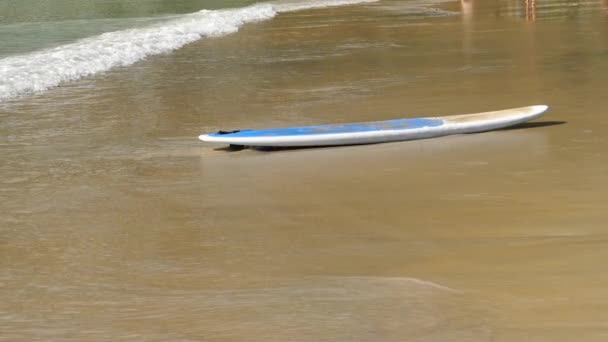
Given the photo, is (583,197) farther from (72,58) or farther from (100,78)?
(72,58)

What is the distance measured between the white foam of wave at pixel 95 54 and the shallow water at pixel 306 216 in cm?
108

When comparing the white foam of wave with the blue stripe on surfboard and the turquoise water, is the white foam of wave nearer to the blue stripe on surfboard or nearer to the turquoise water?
the turquoise water

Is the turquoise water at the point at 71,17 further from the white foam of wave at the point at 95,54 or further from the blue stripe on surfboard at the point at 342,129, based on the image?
the blue stripe on surfboard at the point at 342,129

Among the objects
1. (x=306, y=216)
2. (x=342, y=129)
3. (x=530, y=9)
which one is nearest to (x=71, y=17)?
(x=530, y=9)

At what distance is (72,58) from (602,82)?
8.48 m

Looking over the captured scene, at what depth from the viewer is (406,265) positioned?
513cm

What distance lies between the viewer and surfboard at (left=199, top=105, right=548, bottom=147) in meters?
8.05

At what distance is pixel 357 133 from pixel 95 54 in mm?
9526

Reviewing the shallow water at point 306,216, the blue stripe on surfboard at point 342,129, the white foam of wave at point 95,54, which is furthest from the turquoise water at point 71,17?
the blue stripe on surfboard at point 342,129

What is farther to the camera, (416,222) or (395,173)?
(395,173)

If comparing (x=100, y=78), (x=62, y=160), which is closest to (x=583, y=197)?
(x=62, y=160)

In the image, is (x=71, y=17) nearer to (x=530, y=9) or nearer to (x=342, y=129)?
(x=530, y=9)

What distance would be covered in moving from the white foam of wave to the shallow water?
1.08 meters

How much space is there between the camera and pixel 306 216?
6.20 metres
